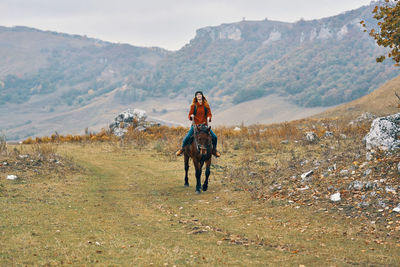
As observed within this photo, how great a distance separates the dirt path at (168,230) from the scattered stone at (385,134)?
3.85m

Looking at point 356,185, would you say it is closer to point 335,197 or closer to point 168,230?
point 335,197

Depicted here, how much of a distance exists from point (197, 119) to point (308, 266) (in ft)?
24.9

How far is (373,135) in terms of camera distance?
11.8m

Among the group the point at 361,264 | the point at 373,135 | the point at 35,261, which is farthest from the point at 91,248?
the point at 373,135

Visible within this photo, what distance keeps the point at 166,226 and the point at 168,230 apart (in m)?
0.37

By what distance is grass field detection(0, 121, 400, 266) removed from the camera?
5930 millimetres

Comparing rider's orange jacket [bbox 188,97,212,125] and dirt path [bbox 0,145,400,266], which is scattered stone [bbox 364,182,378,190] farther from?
rider's orange jacket [bbox 188,97,212,125]

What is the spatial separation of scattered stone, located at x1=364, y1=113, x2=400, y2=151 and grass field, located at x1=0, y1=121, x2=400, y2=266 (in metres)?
1.13

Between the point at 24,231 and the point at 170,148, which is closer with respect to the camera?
the point at 24,231

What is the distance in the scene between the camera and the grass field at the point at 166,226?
19.5 ft

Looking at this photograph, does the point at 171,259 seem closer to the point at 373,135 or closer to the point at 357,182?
the point at 357,182

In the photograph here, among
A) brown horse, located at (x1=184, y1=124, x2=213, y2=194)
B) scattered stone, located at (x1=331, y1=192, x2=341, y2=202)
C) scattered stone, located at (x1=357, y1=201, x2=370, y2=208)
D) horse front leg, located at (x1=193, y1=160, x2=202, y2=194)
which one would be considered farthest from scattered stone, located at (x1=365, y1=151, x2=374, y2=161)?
horse front leg, located at (x1=193, y1=160, x2=202, y2=194)

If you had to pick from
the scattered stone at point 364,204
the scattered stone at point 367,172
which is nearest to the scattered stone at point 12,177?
the scattered stone at point 364,204

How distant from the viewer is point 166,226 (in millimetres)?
8148
